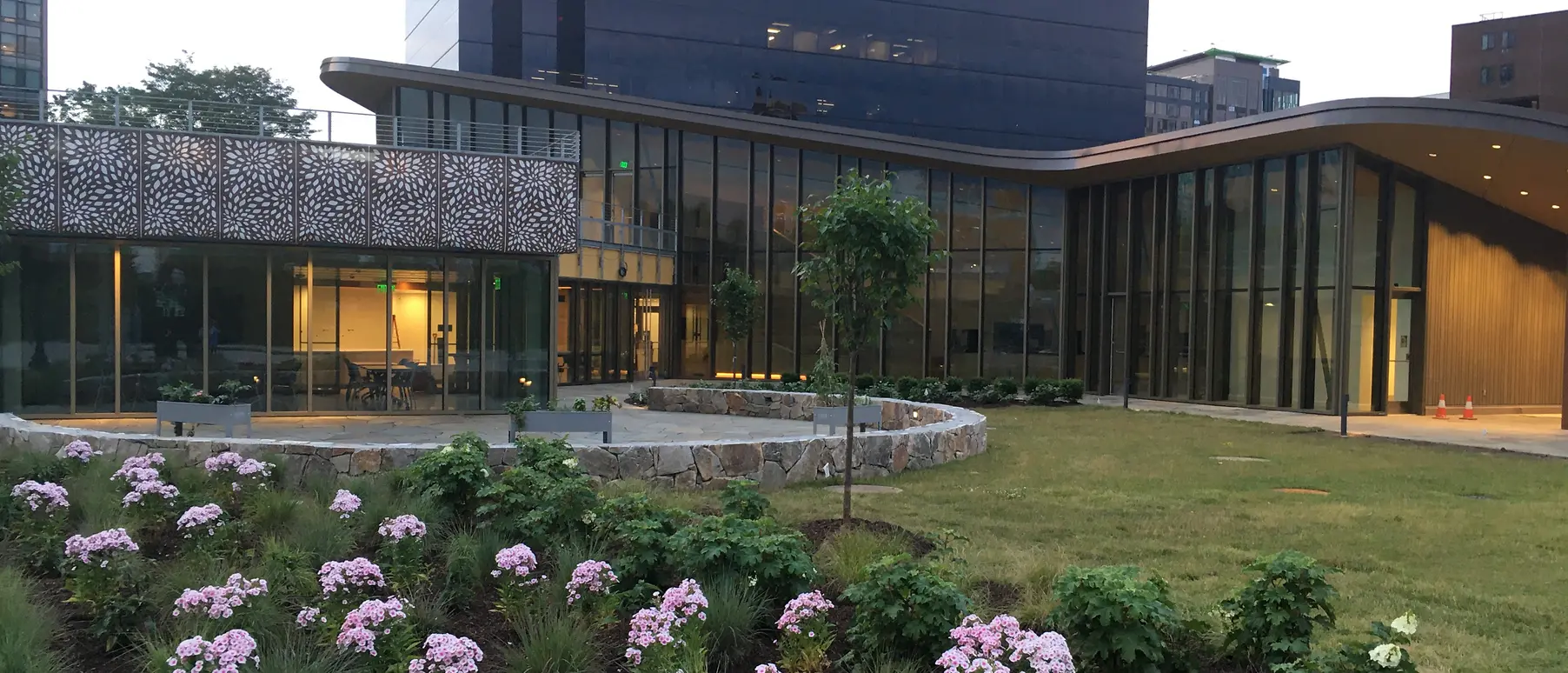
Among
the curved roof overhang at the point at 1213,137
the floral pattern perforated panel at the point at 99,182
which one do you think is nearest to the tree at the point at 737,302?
the curved roof overhang at the point at 1213,137

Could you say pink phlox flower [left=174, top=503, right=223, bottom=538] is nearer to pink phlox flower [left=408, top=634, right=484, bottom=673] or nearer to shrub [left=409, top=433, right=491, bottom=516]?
shrub [left=409, top=433, right=491, bottom=516]

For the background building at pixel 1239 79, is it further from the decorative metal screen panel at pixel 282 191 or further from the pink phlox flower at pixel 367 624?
the pink phlox flower at pixel 367 624

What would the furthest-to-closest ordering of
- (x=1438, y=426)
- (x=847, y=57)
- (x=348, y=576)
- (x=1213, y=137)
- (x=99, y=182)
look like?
1. (x=847, y=57)
2. (x=1213, y=137)
3. (x=1438, y=426)
4. (x=99, y=182)
5. (x=348, y=576)

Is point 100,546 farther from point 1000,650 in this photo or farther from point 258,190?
point 258,190

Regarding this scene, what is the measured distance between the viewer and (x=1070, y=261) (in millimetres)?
29922

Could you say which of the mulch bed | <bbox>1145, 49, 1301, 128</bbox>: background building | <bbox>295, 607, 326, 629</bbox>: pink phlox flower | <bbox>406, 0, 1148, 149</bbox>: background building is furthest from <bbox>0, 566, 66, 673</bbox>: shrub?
<bbox>1145, 49, 1301, 128</bbox>: background building

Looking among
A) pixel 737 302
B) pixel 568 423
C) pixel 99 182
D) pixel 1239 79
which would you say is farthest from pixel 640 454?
pixel 1239 79

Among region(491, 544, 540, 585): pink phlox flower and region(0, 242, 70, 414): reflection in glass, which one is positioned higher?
region(0, 242, 70, 414): reflection in glass

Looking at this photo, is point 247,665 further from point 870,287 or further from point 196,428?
point 196,428

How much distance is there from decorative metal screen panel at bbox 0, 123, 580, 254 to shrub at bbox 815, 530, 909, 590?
40.6 feet

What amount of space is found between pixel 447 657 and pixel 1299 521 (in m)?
8.18

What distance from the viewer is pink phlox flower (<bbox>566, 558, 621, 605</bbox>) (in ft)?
17.0

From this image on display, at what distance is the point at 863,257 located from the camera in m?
8.28

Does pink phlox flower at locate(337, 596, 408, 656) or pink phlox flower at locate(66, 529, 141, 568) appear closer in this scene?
pink phlox flower at locate(337, 596, 408, 656)
